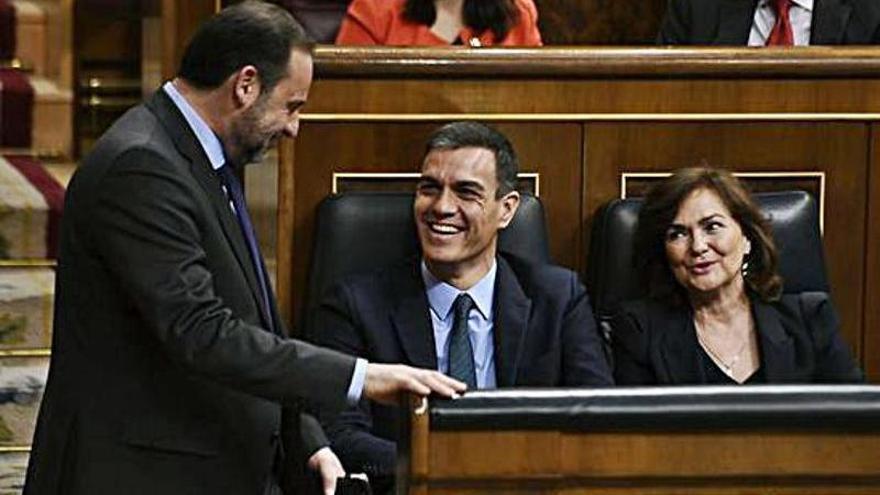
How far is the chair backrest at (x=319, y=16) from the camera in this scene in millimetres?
5312

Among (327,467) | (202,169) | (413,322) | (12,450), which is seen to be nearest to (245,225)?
(202,169)

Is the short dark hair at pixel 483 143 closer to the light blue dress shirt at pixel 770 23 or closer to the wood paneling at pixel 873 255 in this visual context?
the wood paneling at pixel 873 255

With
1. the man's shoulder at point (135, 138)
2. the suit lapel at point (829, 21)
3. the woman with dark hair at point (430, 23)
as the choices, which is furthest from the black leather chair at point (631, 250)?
the man's shoulder at point (135, 138)

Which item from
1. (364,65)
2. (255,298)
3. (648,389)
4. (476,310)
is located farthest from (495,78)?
(648,389)

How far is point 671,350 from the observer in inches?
158

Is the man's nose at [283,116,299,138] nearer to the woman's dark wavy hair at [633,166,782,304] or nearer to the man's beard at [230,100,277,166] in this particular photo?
the man's beard at [230,100,277,166]

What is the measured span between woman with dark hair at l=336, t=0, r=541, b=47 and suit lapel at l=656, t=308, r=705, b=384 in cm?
96

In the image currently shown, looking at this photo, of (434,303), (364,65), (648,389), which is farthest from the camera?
(364,65)

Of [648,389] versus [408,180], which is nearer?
[648,389]

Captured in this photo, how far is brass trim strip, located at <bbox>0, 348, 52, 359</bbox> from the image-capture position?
490cm

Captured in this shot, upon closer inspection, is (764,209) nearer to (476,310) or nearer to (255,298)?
(476,310)

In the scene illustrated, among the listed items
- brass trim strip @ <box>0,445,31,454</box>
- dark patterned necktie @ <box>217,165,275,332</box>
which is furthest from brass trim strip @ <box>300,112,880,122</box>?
brass trim strip @ <box>0,445,31,454</box>

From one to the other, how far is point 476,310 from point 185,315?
3.21 ft

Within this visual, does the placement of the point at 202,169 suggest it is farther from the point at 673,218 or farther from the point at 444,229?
the point at 673,218
